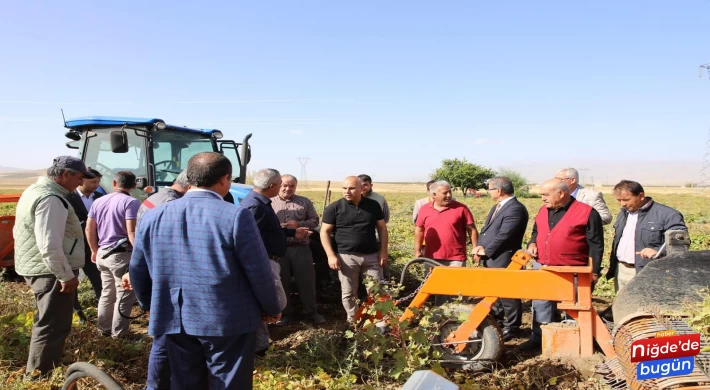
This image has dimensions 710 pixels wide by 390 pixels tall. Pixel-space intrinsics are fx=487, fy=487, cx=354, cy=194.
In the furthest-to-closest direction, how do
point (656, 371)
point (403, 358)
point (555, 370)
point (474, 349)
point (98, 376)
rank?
point (474, 349) < point (555, 370) < point (403, 358) < point (98, 376) < point (656, 371)

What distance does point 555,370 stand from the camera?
3842mm

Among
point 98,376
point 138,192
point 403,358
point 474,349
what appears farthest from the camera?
point 138,192

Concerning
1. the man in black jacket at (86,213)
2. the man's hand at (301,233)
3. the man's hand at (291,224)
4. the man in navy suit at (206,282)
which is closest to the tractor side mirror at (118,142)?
the man in black jacket at (86,213)

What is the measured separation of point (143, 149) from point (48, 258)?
3312 millimetres

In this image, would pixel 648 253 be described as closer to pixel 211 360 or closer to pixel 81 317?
pixel 211 360

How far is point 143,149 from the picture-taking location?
651 cm

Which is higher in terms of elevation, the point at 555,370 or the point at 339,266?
the point at 339,266

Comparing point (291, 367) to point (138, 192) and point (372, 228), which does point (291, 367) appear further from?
point (138, 192)

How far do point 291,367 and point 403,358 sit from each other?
103 centimetres

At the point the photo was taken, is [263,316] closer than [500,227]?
Yes

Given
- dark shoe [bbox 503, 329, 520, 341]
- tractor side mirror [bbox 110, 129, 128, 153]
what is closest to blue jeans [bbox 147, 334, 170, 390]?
dark shoe [bbox 503, 329, 520, 341]

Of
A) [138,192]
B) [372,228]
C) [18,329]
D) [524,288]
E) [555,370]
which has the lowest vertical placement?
[555,370]

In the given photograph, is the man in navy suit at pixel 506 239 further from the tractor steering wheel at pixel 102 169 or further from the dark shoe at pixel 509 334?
the tractor steering wheel at pixel 102 169

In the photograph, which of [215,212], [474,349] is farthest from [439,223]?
[215,212]
